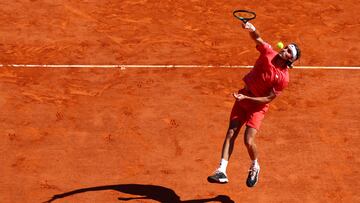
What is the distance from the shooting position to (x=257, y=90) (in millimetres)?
9625

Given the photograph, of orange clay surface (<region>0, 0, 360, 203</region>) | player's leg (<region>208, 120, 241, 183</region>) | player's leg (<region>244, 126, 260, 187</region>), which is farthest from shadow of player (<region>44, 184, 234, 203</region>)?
player's leg (<region>208, 120, 241, 183</region>)

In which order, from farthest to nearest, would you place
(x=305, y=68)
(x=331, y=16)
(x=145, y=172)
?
1. (x=331, y=16)
2. (x=305, y=68)
3. (x=145, y=172)

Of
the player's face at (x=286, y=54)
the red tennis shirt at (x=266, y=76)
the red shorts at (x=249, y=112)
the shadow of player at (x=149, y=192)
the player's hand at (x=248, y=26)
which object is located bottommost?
the shadow of player at (x=149, y=192)

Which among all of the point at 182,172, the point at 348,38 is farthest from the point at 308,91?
the point at 182,172

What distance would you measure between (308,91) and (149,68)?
12.0 ft

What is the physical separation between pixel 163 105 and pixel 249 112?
3274 millimetres

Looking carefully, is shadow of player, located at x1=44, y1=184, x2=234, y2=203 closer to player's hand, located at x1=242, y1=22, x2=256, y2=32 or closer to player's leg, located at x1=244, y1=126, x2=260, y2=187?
player's leg, located at x1=244, y1=126, x2=260, y2=187

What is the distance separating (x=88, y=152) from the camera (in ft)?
37.1

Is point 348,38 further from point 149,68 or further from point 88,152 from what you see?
point 88,152

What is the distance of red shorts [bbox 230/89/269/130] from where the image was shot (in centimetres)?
975

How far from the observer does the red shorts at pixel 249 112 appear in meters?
9.75

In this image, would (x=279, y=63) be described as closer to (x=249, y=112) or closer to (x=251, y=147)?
(x=249, y=112)

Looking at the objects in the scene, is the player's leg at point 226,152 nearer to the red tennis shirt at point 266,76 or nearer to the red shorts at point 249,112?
the red shorts at point 249,112

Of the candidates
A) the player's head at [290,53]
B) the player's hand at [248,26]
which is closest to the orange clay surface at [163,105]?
the player's head at [290,53]
